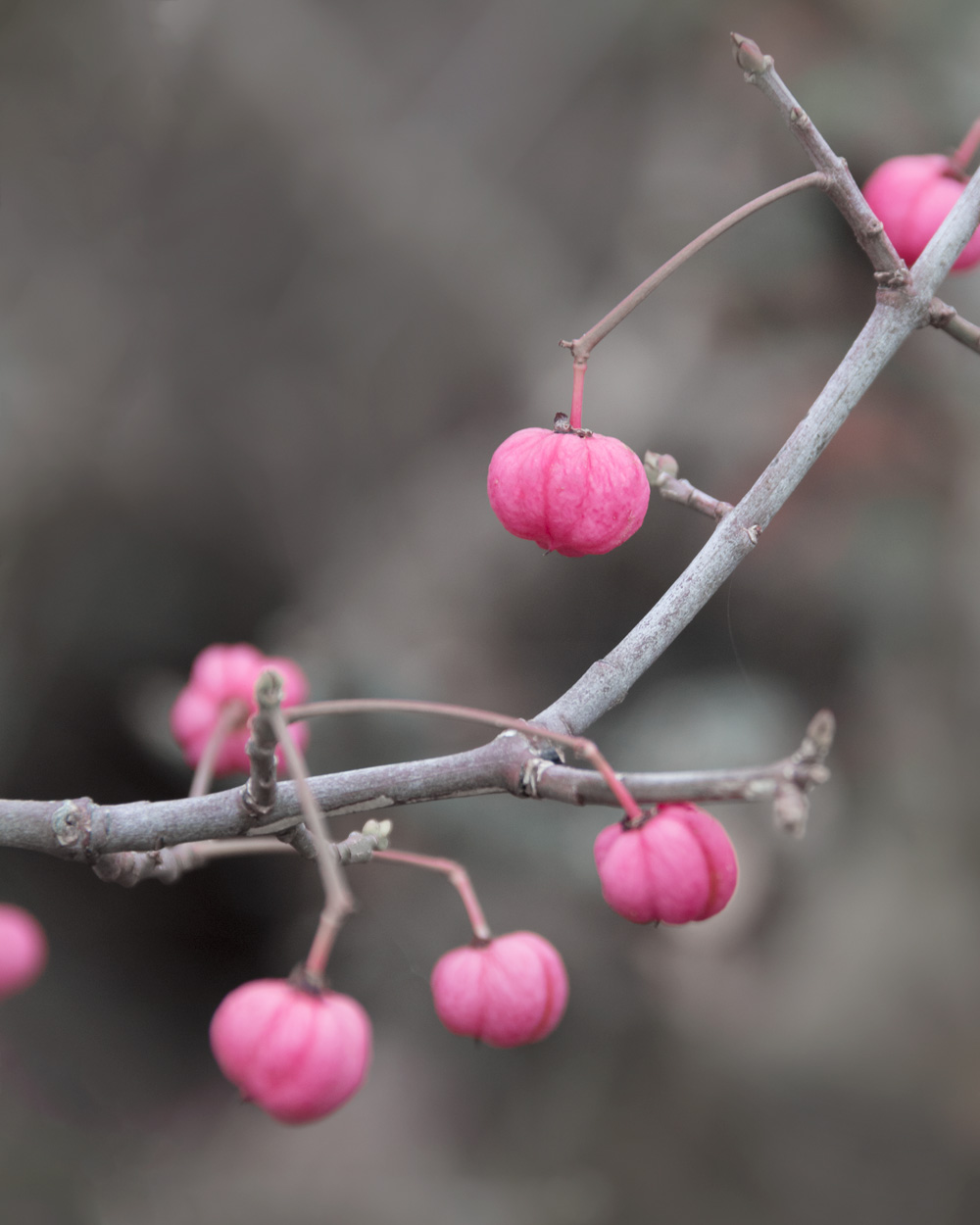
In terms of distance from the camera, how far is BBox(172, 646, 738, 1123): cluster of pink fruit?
409mm

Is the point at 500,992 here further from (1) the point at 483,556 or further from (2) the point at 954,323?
(1) the point at 483,556

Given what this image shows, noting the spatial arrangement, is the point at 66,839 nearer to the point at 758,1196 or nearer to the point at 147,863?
the point at 147,863

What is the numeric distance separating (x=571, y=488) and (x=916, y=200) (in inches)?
15.9

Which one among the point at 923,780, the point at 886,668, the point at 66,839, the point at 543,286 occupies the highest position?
the point at 543,286

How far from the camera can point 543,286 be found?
1480mm

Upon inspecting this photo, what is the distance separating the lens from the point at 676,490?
0.68 m

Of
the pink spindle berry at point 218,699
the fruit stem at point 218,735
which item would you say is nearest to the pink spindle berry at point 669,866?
the fruit stem at point 218,735

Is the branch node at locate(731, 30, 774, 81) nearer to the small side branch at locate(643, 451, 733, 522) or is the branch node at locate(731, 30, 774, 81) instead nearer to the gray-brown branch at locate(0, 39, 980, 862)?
the gray-brown branch at locate(0, 39, 980, 862)

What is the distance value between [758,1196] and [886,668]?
794 mm

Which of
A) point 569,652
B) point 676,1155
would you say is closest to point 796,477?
point 569,652

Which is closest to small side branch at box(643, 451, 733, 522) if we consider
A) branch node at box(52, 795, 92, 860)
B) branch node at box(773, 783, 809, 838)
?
branch node at box(773, 783, 809, 838)

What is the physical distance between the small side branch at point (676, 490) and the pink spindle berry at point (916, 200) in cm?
25

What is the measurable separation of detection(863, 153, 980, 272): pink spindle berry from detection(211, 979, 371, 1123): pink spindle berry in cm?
67

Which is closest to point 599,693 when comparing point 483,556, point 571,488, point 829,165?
point 571,488
